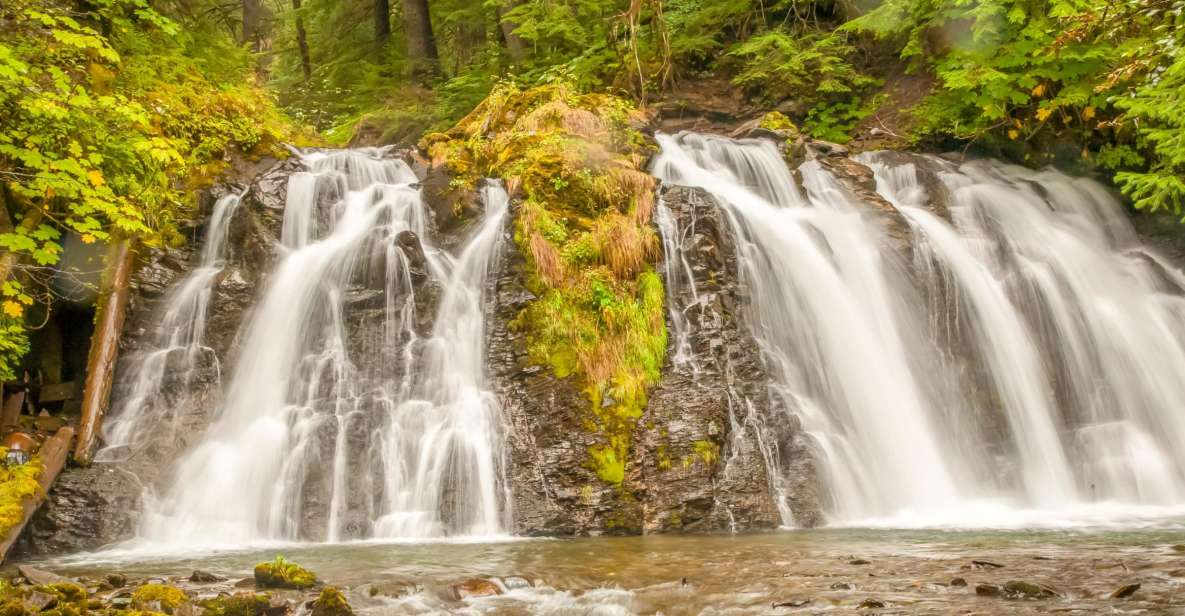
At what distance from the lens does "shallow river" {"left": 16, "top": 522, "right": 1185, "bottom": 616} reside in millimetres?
4078

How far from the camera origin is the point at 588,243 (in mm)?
8914

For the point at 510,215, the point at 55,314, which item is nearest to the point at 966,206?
the point at 510,215

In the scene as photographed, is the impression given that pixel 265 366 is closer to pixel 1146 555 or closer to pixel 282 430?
pixel 282 430

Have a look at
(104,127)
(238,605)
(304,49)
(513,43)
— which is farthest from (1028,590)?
(304,49)

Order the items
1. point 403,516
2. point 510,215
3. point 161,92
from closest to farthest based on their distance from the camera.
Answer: point 403,516 < point 510,215 < point 161,92

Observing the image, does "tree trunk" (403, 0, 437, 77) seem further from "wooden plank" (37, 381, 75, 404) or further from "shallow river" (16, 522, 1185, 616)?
"shallow river" (16, 522, 1185, 616)

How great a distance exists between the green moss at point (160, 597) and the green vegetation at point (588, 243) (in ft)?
12.9

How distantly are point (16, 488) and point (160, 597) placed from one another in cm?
359

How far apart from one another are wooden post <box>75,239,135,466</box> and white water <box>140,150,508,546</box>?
2.97 feet

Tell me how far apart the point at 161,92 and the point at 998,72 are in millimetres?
13107

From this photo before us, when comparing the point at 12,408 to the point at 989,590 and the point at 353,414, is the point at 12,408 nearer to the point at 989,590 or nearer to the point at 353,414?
the point at 353,414

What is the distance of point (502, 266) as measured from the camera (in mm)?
9148

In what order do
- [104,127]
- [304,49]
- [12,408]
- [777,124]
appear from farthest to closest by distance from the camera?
[304,49]
[777,124]
[12,408]
[104,127]

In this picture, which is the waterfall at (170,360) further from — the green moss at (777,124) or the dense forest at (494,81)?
the green moss at (777,124)
